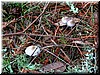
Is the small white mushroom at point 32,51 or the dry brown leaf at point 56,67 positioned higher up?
the small white mushroom at point 32,51

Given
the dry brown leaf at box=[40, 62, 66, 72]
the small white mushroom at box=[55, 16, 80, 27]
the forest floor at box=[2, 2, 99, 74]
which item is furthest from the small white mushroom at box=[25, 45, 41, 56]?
the small white mushroom at box=[55, 16, 80, 27]

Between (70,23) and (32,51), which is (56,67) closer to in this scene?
(32,51)

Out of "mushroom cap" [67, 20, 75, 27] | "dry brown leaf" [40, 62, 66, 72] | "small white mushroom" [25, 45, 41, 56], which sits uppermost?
"mushroom cap" [67, 20, 75, 27]

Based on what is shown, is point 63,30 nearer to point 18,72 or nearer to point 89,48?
point 89,48

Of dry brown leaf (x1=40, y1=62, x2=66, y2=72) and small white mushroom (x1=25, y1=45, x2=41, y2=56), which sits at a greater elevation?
small white mushroom (x1=25, y1=45, x2=41, y2=56)

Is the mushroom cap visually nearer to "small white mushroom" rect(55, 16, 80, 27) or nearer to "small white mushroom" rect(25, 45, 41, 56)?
"small white mushroom" rect(55, 16, 80, 27)

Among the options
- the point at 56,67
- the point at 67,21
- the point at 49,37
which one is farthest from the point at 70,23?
the point at 56,67

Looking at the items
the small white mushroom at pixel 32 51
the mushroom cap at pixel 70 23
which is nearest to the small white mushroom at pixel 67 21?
the mushroom cap at pixel 70 23

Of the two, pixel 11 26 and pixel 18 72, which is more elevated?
pixel 11 26

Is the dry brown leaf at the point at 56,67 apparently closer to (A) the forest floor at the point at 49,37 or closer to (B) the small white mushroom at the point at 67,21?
(A) the forest floor at the point at 49,37

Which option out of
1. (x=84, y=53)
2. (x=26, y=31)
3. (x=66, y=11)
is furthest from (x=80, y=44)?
(x=26, y=31)

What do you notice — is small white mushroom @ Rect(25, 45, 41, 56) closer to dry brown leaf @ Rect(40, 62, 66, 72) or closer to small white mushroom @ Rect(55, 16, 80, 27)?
dry brown leaf @ Rect(40, 62, 66, 72)
